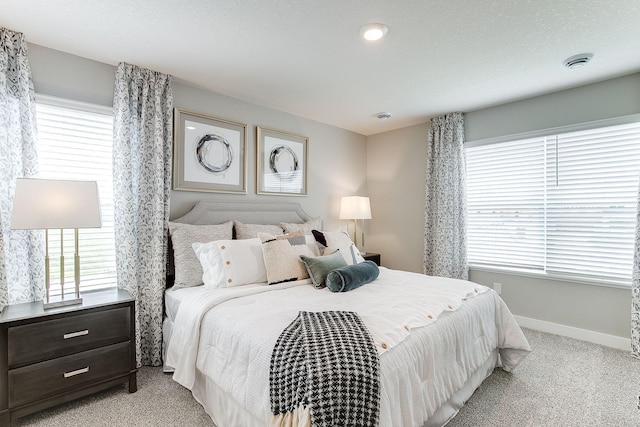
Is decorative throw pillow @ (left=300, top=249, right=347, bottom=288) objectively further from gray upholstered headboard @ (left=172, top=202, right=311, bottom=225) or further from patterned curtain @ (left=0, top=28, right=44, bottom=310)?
patterned curtain @ (left=0, top=28, right=44, bottom=310)

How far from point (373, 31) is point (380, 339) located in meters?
1.94

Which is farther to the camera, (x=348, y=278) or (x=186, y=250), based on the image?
(x=186, y=250)

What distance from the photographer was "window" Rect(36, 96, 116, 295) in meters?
2.36

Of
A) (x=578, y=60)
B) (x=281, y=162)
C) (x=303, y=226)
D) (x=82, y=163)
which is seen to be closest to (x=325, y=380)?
(x=303, y=226)

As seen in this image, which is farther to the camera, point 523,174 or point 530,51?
point 523,174

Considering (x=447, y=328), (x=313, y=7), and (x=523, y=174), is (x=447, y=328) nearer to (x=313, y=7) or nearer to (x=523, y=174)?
(x=313, y=7)

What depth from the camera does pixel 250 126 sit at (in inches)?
138

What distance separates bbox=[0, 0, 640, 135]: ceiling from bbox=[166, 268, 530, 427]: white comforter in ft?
6.05

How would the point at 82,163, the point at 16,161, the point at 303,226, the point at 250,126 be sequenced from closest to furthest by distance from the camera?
the point at 16,161 → the point at 82,163 → the point at 250,126 → the point at 303,226

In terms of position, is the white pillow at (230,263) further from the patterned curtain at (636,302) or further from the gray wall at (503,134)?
the patterned curtain at (636,302)

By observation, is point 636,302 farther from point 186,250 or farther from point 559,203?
point 186,250

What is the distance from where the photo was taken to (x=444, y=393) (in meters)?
1.72

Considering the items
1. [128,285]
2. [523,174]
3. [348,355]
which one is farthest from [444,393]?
[523,174]

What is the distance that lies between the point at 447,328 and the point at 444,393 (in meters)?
0.35
